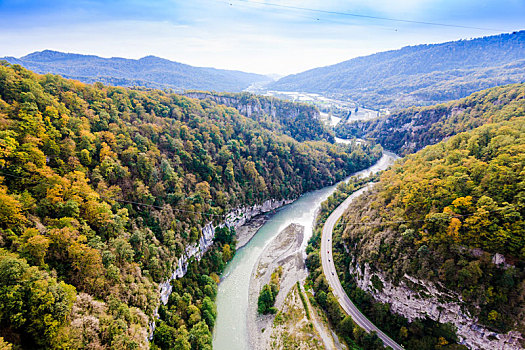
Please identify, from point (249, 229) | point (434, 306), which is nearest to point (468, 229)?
point (434, 306)

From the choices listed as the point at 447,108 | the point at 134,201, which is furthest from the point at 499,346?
the point at 447,108

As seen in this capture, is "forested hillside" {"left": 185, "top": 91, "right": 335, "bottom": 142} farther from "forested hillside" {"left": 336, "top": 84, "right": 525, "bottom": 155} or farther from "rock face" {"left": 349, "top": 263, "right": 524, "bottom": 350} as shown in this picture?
"rock face" {"left": 349, "top": 263, "right": 524, "bottom": 350}

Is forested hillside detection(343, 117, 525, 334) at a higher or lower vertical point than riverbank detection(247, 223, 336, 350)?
higher

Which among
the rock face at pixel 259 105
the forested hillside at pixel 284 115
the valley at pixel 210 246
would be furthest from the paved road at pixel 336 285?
the rock face at pixel 259 105

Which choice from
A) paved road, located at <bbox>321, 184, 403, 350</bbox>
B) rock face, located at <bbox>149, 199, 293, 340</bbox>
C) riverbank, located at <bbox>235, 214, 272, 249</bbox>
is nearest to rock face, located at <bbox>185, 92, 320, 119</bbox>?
rock face, located at <bbox>149, 199, 293, 340</bbox>

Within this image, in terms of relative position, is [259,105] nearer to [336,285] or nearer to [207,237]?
[207,237]

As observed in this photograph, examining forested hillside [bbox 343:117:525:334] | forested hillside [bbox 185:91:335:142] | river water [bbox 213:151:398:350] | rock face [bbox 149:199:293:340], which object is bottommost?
river water [bbox 213:151:398:350]
